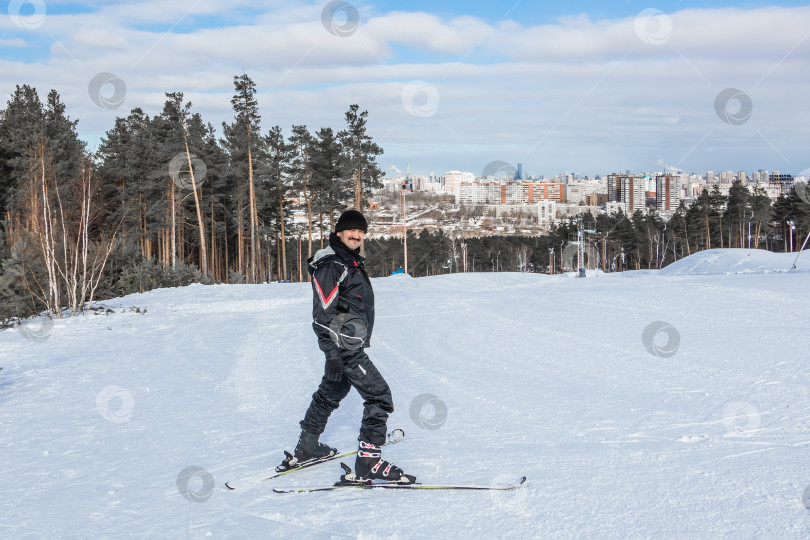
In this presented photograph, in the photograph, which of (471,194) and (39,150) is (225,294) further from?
(471,194)

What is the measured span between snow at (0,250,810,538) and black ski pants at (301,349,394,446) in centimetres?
46

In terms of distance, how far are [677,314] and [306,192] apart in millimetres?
41038

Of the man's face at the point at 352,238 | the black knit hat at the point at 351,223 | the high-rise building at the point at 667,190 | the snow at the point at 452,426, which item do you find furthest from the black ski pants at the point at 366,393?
the high-rise building at the point at 667,190

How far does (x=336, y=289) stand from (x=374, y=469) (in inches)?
53.8

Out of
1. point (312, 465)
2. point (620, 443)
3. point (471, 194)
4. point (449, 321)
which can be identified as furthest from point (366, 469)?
point (471, 194)
